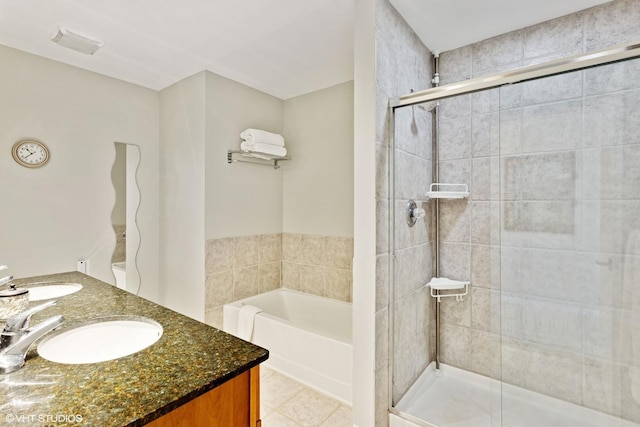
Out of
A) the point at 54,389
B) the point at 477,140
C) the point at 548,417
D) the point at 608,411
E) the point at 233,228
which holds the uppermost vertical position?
the point at 477,140

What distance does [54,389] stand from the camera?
73 cm

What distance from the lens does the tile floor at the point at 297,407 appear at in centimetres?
188

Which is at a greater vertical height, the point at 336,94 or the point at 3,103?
the point at 336,94

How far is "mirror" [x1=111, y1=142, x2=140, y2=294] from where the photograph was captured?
273 centimetres

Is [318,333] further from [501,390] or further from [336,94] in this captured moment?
[336,94]

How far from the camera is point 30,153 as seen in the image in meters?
2.27

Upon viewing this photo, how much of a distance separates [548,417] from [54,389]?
1995 millimetres

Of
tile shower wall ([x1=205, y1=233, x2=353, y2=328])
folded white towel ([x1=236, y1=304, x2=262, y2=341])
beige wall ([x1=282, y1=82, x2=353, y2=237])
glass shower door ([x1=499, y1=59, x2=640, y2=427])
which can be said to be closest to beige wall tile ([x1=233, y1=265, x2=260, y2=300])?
tile shower wall ([x1=205, y1=233, x2=353, y2=328])

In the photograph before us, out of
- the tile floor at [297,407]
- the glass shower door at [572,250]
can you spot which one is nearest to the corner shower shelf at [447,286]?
the glass shower door at [572,250]

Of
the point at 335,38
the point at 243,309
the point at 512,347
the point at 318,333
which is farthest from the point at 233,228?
the point at 512,347

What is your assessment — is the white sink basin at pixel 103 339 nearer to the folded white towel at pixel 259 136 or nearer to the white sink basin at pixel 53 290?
the white sink basin at pixel 53 290

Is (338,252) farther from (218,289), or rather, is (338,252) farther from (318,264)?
(218,289)

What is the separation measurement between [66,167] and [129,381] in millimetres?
2427

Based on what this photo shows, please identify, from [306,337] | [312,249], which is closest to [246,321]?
[306,337]
